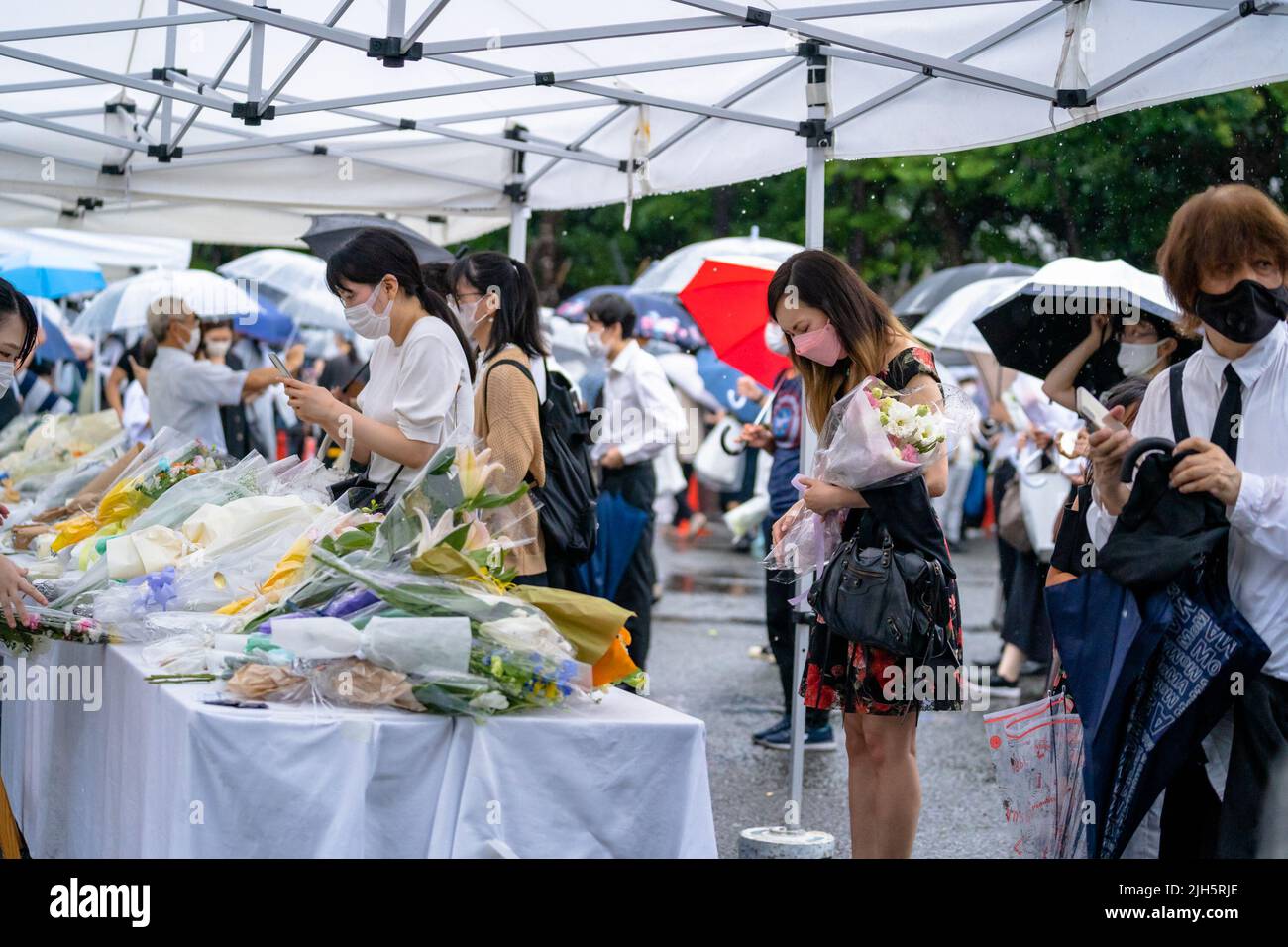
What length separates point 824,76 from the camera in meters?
5.04

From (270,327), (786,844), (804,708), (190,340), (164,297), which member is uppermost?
(270,327)

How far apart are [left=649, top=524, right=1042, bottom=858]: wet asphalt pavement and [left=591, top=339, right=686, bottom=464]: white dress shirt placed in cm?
151

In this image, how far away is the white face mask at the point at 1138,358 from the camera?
491 cm

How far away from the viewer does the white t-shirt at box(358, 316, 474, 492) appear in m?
4.18

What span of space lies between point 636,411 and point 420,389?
3.39m

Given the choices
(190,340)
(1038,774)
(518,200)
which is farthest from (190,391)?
(1038,774)

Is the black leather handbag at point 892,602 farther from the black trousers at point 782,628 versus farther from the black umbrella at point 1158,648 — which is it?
the black trousers at point 782,628

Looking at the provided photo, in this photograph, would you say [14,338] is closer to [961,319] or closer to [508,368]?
[508,368]

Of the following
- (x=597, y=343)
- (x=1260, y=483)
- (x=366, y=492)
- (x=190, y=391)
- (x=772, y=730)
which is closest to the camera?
(x=1260, y=483)

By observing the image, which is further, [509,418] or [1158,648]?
[509,418]

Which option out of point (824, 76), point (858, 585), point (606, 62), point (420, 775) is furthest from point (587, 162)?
point (420, 775)

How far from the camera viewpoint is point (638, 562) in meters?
7.18

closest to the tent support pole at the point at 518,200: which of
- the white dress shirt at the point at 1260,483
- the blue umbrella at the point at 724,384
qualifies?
the blue umbrella at the point at 724,384

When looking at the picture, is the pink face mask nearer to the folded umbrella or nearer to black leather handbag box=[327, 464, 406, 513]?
black leather handbag box=[327, 464, 406, 513]
